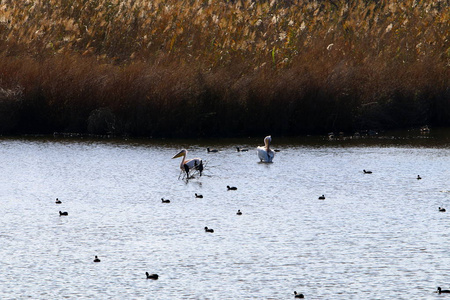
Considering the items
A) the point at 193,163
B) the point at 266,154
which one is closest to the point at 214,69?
the point at 266,154

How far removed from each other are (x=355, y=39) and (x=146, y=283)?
1823 cm

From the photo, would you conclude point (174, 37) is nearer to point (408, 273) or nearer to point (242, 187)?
point (242, 187)

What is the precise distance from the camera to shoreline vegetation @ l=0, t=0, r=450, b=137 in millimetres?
23531

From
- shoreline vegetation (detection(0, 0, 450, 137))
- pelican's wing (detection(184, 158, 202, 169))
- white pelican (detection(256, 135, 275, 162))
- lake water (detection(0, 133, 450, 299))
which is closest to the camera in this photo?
lake water (detection(0, 133, 450, 299))

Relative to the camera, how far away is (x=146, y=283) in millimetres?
10102

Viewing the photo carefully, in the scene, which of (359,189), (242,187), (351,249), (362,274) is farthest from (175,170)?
(362,274)

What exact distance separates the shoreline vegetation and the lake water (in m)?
2.69

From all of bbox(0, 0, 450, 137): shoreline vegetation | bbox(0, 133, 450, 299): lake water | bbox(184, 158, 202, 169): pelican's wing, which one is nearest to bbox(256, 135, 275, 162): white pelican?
bbox(0, 133, 450, 299): lake water

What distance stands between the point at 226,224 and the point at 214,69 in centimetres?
1210

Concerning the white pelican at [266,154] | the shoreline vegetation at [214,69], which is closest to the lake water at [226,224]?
the white pelican at [266,154]

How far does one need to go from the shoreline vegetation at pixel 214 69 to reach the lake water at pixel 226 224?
2686mm

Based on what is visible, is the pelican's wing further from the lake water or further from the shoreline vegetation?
the shoreline vegetation

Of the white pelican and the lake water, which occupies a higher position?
the white pelican

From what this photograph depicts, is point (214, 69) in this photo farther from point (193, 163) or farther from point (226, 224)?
point (226, 224)
